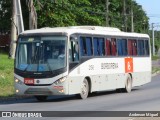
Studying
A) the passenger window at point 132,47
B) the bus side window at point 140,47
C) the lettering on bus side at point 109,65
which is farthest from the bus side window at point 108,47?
the bus side window at point 140,47

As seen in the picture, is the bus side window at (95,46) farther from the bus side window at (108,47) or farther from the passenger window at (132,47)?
the passenger window at (132,47)

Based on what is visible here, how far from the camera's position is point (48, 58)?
2305cm

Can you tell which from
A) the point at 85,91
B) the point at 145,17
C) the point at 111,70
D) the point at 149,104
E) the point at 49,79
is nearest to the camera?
the point at 149,104

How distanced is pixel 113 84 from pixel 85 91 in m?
3.14

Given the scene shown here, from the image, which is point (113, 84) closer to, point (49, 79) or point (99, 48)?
point (99, 48)

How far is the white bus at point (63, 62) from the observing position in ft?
74.9

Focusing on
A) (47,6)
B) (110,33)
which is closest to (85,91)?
(110,33)

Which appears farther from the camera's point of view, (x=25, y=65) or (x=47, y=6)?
(x=47, y=6)

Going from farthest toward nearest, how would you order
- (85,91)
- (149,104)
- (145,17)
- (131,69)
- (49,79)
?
(145,17), (131,69), (85,91), (49,79), (149,104)

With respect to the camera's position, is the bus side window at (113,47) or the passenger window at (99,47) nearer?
the passenger window at (99,47)

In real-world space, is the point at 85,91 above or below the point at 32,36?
below

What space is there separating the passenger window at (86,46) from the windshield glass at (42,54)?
138 centimetres

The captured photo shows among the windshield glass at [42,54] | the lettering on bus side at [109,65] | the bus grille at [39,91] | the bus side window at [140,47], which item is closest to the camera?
the bus grille at [39,91]

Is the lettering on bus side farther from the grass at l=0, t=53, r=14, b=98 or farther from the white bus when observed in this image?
the grass at l=0, t=53, r=14, b=98
